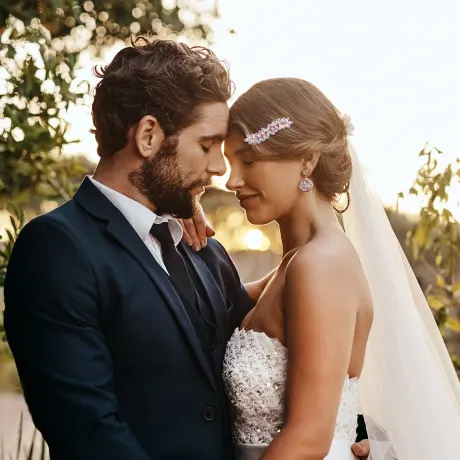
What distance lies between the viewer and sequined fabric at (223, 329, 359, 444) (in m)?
3.25

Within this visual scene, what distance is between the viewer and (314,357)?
307 centimetres

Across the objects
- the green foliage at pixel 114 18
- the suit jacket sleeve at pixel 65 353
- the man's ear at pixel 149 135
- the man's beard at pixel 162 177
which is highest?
the green foliage at pixel 114 18

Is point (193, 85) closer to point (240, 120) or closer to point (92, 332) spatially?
point (240, 120)

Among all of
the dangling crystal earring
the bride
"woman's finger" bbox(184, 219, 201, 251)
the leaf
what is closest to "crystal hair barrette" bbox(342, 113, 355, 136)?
the bride

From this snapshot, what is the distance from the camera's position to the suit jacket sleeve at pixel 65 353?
2744 mm

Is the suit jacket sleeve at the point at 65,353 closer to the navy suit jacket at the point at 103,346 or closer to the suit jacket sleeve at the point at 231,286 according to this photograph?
the navy suit jacket at the point at 103,346

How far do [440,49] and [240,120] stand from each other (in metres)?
2.10

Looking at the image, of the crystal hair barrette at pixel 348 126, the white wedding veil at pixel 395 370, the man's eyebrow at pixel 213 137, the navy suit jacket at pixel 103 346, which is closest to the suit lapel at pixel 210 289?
the navy suit jacket at pixel 103 346

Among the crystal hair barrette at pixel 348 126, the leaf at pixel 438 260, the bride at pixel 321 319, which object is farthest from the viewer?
the leaf at pixel 438 260

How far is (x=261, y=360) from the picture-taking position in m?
3.27

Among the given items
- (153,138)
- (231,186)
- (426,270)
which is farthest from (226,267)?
(426,270)

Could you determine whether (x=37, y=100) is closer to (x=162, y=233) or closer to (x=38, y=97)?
(x=38, y=97)

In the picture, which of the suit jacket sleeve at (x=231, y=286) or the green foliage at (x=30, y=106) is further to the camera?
the green foliage at (x=30, y=106)

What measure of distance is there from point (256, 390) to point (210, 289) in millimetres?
391
